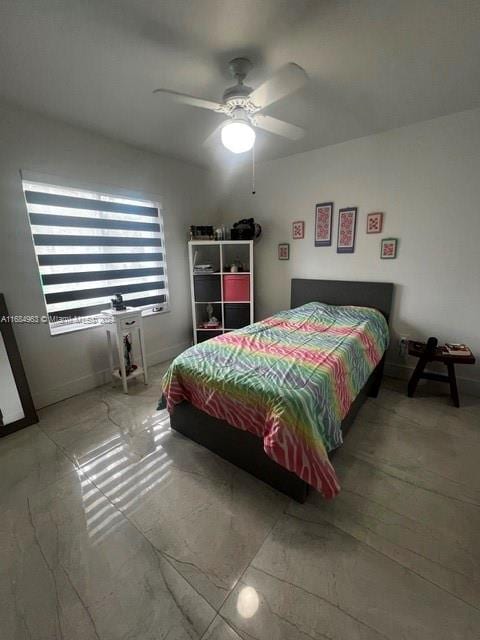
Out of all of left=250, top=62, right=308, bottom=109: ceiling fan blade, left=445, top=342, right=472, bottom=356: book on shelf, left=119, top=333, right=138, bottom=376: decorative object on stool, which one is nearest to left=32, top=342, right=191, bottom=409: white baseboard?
left=119, top=333, right=138, bottom=376: decorative object on stool

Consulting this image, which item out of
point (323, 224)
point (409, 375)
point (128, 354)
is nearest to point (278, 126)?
point (323, 224)

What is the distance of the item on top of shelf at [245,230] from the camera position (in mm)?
3432

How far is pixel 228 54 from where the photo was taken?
61.2 inches

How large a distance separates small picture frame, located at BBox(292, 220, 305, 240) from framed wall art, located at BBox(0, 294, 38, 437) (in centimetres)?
305

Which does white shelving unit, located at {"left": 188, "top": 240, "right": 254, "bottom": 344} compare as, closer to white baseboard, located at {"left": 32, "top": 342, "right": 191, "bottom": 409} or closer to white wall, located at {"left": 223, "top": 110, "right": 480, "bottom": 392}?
white wall, located at {"left": 223, "top": 110, "right": 480, "bottom": 392}

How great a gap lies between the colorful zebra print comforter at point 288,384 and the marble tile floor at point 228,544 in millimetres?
317

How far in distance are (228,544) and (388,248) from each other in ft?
9.46

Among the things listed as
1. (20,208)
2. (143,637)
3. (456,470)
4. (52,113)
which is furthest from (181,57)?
(456,470)

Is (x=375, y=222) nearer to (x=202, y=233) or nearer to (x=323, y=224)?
(x=323, y=224)

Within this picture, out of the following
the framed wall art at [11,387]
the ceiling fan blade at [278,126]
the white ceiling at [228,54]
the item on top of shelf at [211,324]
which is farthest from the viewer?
the item on top of shelf at [211,324]

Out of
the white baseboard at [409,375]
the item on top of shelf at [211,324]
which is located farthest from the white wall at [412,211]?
the item on top of shelf at [211,324]

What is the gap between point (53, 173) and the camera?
2305 millimetres

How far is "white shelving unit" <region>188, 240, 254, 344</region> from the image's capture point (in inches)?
136

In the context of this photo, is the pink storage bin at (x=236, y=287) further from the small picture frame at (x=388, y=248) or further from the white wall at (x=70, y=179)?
the small picture frame at (x=388, y=248)
